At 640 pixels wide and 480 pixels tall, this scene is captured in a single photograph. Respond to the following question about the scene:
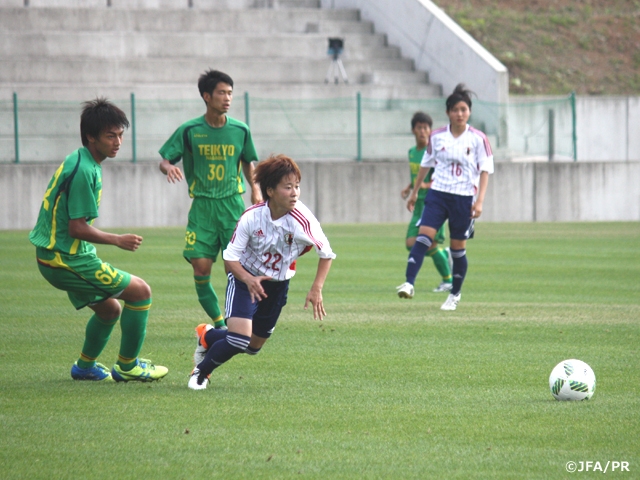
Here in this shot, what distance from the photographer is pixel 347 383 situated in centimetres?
706

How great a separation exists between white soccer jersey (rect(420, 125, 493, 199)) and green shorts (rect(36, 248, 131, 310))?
527 centimetres

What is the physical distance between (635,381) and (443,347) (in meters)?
1.89

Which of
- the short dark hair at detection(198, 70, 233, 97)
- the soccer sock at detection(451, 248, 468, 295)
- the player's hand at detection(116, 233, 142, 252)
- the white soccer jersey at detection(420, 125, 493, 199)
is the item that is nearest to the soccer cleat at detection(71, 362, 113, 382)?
the player's hand at detection(116, 233, 142, 252)

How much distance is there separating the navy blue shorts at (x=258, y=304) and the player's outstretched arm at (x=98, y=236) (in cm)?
70

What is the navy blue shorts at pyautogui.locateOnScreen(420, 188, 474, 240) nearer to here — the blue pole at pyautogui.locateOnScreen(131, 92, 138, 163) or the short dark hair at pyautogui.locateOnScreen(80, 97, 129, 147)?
the short dark hair at pyautogui.locateOnScreen(80, 97, 129, 147)

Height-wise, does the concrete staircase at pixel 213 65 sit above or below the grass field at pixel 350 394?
above

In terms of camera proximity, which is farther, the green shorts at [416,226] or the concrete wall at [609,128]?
the concrete wall at [609,128]

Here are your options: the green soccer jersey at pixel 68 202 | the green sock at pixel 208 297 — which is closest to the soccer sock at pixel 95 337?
the green soccer jersey at pixel 68 202

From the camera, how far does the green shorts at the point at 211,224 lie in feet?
30.3

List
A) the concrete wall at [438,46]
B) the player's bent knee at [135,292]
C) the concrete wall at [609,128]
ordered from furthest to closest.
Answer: the concrete wall at [609,128] < the concrete wall at [438,46] < the player's bent knee at [135,292]

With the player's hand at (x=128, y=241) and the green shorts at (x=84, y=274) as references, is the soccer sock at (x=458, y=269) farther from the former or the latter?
the player's hand at (x=128, y=241)

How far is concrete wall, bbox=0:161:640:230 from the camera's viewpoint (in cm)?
2336

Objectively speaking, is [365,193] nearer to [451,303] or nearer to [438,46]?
[438,46]

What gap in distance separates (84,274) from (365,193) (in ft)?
61.5
